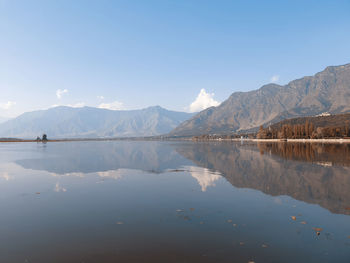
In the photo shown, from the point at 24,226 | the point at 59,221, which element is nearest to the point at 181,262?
the point at 59,221

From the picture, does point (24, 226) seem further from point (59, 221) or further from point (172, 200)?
point (172, 200)

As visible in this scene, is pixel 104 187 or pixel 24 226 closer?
pixel 24 226

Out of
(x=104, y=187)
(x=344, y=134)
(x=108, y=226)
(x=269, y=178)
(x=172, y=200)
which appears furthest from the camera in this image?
(x=344, y=134)

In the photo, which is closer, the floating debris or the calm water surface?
the calm water surface

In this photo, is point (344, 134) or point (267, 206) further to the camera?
point (344, 134)

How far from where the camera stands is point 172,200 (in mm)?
19766

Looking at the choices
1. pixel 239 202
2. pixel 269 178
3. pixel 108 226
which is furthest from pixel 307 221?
pixel 269 178

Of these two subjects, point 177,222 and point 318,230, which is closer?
point 318,230

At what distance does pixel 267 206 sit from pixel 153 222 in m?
9.21

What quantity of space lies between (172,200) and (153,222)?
5505 mm

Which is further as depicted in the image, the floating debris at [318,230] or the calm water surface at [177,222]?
the floating debris at [318,230]

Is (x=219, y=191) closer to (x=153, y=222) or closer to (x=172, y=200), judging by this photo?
(x=172, y=200)

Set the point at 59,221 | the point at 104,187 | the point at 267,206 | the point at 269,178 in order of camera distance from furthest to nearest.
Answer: the point at 269,178, the point at 104,187, the point at 267,206, the point at 59,221

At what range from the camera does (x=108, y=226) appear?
13727mm
